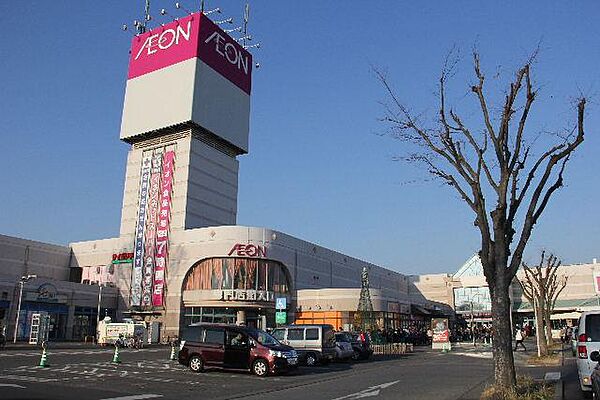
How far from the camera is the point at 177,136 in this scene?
64.7 metres

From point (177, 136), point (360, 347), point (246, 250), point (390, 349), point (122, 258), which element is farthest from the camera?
point (177, 136)

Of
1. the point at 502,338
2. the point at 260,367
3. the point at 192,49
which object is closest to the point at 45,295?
the point at 192,49

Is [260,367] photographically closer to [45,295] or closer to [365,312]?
[365,312]

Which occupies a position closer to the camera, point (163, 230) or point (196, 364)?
point (196, 364)

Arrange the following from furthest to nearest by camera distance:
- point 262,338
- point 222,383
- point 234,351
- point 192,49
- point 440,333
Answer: point 192,49
point 440,333
point 262,338
point 234,351
point 222,383

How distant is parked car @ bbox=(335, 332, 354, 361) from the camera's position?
2673 centimetres

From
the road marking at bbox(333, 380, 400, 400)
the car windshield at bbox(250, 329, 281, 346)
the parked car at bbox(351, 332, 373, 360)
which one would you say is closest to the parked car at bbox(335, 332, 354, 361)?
the parked car at bbox(351, 332, 373, 360)

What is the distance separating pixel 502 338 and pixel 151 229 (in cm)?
5302

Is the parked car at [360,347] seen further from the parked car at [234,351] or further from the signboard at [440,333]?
the signboard at [440,333]

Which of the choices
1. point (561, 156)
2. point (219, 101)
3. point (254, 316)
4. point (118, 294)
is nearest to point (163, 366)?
point (561, 156)

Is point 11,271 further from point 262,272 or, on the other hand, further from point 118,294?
point 262,272

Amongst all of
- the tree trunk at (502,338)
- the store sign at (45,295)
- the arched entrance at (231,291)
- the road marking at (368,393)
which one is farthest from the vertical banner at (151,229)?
the tree trunk at (502,338)

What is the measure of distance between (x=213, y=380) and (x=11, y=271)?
160 ft

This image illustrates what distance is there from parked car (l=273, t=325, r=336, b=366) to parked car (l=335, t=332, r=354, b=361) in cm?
150
